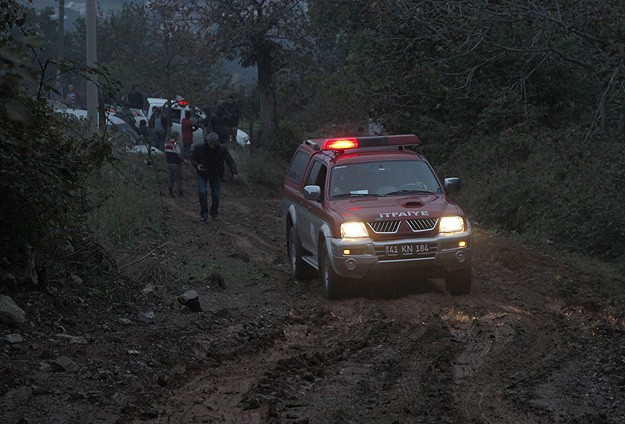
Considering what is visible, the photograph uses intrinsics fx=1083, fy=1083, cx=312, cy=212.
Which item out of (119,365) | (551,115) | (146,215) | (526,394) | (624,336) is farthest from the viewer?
(551,115)

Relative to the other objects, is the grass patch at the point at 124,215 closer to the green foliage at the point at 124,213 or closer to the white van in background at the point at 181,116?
the green foliage at the point at 124,213

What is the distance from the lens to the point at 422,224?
12.9 metres

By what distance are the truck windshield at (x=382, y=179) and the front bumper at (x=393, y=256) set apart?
1115 mm

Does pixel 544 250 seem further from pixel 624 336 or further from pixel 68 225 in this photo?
pixel 68 225

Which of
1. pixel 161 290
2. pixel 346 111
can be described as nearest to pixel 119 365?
pixel 161 290

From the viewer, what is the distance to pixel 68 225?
11.1m

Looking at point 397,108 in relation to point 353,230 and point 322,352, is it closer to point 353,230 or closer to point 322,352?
point 353,230

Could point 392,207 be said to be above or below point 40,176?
below

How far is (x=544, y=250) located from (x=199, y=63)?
20.7 m

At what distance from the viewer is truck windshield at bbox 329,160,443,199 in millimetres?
13828

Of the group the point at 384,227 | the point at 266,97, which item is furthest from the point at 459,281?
the point at 266,97

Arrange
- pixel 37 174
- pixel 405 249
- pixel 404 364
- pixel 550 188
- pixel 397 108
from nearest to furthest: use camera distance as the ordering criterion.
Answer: pixel 404 364 → pixel 37 174 → pixel 405 249 → pixel 550 188 → pixel 397 108

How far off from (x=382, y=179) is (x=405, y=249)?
1.45 metres

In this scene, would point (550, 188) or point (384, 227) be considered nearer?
point (384, 227)
